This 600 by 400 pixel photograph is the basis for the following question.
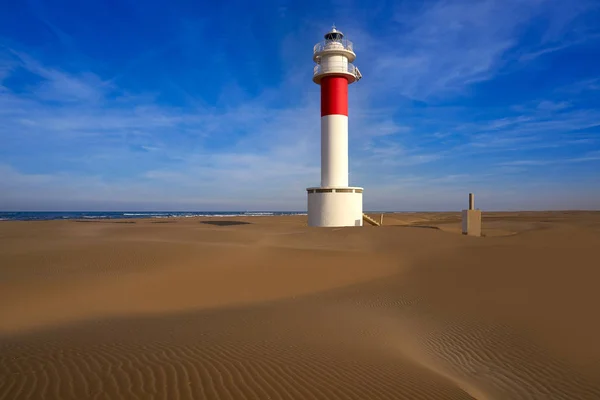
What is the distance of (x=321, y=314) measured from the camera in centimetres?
740

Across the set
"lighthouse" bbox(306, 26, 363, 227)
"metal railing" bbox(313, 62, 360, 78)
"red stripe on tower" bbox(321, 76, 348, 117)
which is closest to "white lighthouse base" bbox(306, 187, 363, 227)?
"lighthouse" bbox(306, 26, 363, 227)

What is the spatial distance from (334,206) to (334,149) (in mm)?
3434

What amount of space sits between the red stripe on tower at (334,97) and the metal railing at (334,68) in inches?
16.9

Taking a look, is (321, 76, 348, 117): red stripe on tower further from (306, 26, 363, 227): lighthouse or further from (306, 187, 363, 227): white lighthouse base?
(306, 187, 363, 227): white lighthouse base

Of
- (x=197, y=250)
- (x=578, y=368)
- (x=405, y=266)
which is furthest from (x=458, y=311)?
(x=197, y=250)

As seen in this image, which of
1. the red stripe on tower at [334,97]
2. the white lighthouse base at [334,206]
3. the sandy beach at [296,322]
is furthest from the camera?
the red stripe on tower at [334,97]

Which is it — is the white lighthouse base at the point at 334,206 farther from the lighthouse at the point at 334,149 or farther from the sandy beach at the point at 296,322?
the sandy beach at the point at 296,322

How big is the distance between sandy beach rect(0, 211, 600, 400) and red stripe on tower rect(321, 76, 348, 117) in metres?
10.8

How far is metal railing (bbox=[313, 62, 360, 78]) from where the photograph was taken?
72.7 ft

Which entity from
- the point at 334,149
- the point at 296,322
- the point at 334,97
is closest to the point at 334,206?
the point at 334,149

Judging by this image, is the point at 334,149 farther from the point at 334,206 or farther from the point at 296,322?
the point at 296,322

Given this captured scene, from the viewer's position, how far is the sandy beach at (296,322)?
427 cm

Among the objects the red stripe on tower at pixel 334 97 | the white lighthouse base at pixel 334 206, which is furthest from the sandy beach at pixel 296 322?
the red stripe on tower at pixel 334 97

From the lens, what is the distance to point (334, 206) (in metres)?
21.6
